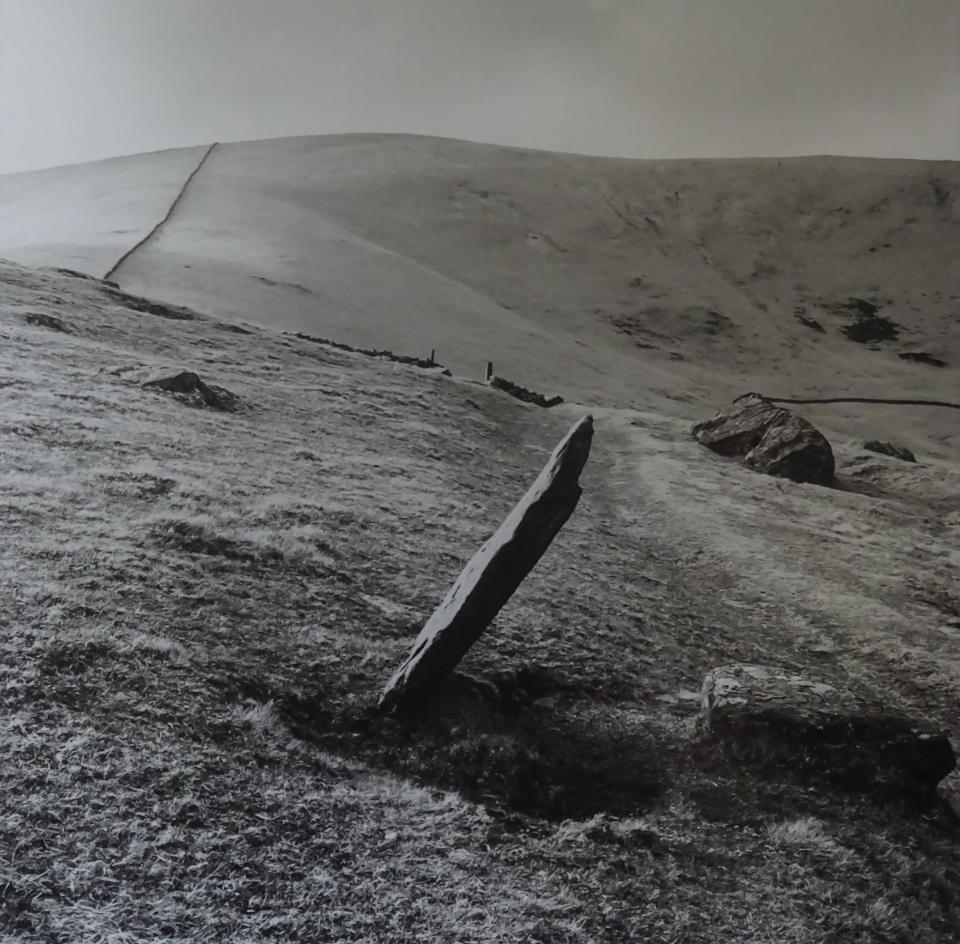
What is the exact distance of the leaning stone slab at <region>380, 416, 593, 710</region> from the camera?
8.72 metres

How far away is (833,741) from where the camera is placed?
837 centimetres

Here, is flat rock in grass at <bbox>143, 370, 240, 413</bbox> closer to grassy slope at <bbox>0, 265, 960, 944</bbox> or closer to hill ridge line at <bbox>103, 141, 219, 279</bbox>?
grassy slope at <bbox>0, 265, 960, 944</bbox>

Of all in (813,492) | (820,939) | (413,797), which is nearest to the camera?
(820,939)

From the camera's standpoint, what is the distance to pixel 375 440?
20.2 meters

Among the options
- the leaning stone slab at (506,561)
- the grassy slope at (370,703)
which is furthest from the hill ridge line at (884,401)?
the leaning stone slab at (506,561)

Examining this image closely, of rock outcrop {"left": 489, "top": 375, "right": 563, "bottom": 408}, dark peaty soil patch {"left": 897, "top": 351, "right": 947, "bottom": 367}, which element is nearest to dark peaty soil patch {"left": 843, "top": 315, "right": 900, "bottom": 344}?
dark peaty soil patch {"left": 897, "top": 351, "right": 947, "bottom": 367}

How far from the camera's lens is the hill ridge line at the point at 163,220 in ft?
120

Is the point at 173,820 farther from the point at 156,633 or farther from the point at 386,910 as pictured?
the point at 156,633

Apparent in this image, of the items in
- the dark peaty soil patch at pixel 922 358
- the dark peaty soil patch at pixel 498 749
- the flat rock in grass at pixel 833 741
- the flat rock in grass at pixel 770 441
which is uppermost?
the dark peaty soil patch at pixel 922 358

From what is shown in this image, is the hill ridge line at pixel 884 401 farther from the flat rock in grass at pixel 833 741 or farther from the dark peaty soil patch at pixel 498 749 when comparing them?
the dark peaty soil patch at pixel 498 749

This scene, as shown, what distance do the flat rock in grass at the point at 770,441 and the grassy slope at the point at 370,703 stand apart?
6.34 meters

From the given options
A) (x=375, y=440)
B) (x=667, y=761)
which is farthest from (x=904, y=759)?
(x=375, y=440)

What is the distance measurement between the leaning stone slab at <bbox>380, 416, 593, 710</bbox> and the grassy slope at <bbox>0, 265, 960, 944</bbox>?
62cm

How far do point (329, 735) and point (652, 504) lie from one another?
42.4ft
